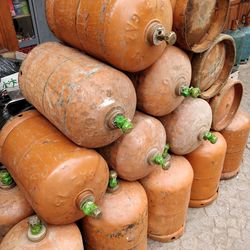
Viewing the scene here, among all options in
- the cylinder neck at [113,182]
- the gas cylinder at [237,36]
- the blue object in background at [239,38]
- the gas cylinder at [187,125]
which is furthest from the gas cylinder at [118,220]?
the gas cylinder at [237,36]

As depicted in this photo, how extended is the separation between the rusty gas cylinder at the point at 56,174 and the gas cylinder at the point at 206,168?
33.2 inches

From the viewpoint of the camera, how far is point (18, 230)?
127cm

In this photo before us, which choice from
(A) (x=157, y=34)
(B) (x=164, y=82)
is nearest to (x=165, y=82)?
(B) (x=164, y=82)

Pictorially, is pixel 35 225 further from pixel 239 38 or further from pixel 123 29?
pixel 239 38

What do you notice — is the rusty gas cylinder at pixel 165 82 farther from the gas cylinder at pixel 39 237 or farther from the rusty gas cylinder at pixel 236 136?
the rusty gas cylinder at pixel 236 136

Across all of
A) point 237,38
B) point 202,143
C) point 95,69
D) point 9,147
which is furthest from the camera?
point 237,38

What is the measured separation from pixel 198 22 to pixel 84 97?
833 mm

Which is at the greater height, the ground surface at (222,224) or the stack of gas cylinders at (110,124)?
the stack of gas cylinders at (110,124)

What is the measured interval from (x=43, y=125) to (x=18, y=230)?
507 mm

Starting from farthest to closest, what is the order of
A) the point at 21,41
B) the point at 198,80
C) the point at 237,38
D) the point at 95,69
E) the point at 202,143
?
1. the point at 237,38
2. the point at 21,41
3. the point at 202,143
4. the point at 198,80
5. the point at 95,69

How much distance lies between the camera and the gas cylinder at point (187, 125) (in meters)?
1.66

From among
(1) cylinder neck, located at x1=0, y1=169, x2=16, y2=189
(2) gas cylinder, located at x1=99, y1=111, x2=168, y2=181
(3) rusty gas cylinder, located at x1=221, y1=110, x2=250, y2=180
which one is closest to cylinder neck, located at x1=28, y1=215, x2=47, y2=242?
(1) cylinder neck, located at x1=0, y1=169, x2=16, y2=189

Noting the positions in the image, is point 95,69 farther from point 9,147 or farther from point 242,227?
point 242,227

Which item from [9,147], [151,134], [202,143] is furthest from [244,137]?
[9,147]
